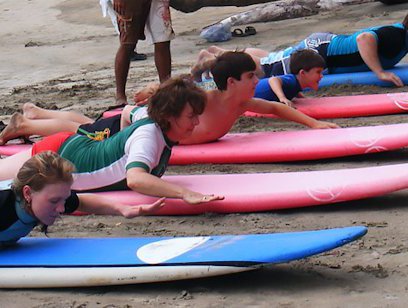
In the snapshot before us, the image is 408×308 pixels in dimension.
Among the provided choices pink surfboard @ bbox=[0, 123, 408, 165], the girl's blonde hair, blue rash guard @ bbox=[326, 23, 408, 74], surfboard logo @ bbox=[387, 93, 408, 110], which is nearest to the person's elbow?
the girl's blonde hair

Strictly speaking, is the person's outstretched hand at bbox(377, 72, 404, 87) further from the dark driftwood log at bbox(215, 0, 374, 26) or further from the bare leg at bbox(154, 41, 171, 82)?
the dark driftwood log at bbox(215, 0, 374, 26)

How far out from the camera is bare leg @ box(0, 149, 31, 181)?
184 inches

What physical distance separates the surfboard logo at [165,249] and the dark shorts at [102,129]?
168 centimetres

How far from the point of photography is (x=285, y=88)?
6.50 metres

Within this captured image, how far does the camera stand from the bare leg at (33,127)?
571cm

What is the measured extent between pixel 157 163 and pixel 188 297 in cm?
125

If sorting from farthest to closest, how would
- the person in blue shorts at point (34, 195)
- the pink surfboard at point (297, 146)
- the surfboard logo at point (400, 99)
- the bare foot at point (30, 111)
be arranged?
the surfboard logo at point (400, 99) < the bare foot at point (30, 111) < the pink surfboard at point (297, 146) < the person in blue shorts at point (34, 195)

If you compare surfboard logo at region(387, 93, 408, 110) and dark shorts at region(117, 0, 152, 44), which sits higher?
dark shorts at region(117, 0, 152, 44)

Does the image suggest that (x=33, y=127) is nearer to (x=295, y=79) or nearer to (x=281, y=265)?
(x=295, y=79)

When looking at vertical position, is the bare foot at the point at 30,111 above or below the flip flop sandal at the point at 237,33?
above

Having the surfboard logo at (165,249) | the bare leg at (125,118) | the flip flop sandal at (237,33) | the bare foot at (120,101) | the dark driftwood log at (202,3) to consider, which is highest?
the bare leg at (125,118)

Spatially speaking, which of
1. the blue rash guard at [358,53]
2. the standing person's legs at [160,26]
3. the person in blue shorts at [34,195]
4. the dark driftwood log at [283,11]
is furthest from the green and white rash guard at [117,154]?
the dark driftwood log at [283,11]

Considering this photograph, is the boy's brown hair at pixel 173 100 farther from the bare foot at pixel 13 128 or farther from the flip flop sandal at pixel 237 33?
the flip flop sandal at pixel 237 33

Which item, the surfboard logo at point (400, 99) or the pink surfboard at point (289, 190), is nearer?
the pink surfboard at point (289, 190)
